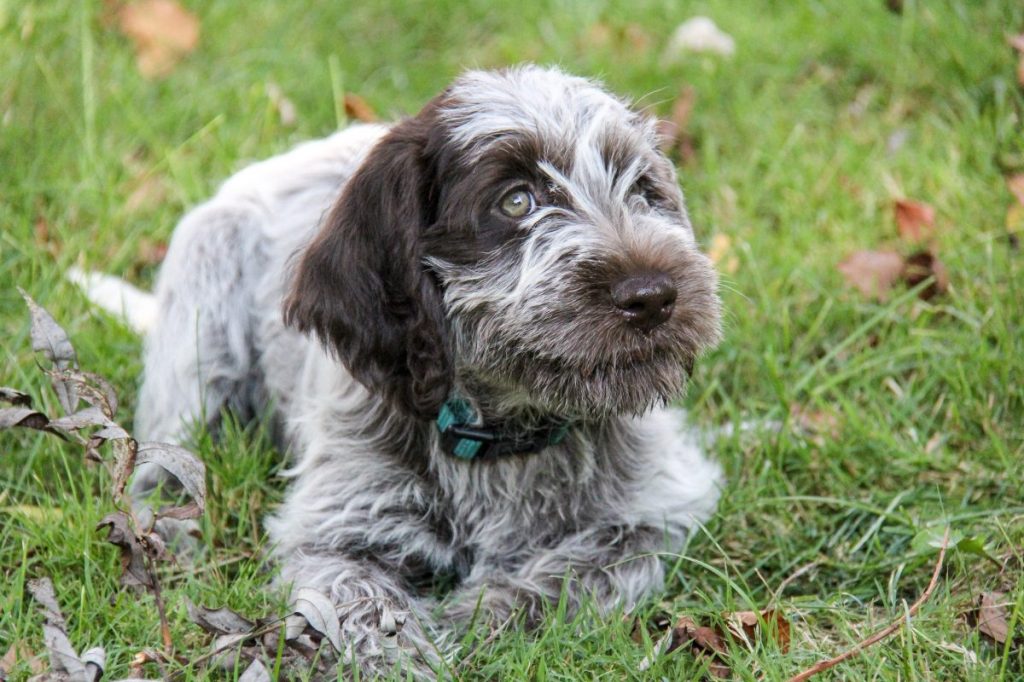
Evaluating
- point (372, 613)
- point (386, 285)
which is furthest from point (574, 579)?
point (386, 285)

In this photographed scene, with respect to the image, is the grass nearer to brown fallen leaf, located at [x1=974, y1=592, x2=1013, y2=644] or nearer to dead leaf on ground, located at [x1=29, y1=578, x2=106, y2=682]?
brown fallen leaf, located at [x1=974, y1=592, x2=1013, y2=644]

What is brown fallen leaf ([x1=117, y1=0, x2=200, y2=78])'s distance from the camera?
6586 millimetres

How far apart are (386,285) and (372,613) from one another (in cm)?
94

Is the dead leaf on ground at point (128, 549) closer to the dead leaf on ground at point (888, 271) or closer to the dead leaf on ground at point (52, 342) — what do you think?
the dead leaf on ground at point (52, 342)

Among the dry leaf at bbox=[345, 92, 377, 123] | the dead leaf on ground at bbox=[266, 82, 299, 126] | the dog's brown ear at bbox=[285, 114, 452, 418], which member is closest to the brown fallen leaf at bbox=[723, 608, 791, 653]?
the dog's brown ear at bbox=[285, 114, 452, 418]

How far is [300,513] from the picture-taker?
13.5 ft

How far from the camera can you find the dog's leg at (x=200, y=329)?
4684 mm

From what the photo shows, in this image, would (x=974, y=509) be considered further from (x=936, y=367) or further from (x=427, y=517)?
(x=427, y=517)

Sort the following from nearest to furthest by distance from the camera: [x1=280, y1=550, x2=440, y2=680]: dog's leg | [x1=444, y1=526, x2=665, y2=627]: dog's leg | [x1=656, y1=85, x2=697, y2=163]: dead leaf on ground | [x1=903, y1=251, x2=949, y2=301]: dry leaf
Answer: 1. [x1=280, y1=550, x2=440, y2=680]: dog's leg
2. [x1=444, y1=526, x2=665, y2=627]: dog's leg
3. [x1=903, y1=251, x2=949, y2=301]: dry leaf
4. [x1=656, y1=85, x2=697, y2=163]: dead leaf on ground

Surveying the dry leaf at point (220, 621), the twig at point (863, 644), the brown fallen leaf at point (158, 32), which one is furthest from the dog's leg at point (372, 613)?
the brown fallen leaf at point (158, 32)

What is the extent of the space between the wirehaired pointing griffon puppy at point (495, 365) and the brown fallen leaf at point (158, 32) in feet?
8.77

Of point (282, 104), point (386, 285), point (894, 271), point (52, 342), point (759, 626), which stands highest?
point (52, 342)

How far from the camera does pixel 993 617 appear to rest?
3.59 meters

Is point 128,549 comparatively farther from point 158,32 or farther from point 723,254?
point 158,32
